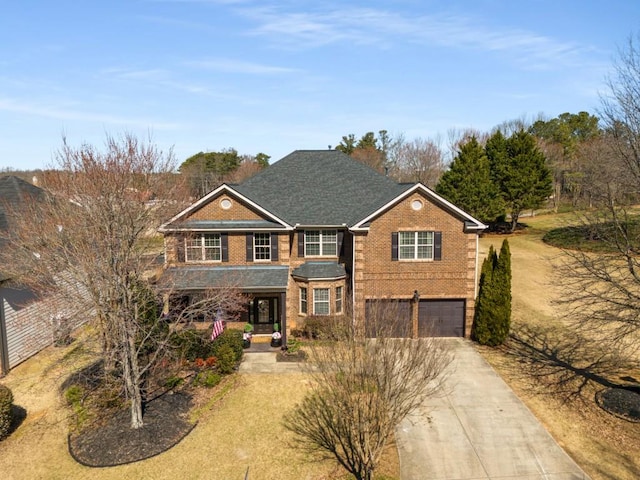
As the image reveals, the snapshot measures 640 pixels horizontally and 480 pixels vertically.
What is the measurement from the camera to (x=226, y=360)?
61.0ft

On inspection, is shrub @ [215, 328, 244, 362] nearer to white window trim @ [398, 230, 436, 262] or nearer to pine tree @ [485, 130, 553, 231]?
white window trim @ [398, 230, 436, 262]

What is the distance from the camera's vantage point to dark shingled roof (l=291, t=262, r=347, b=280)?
22719 mm

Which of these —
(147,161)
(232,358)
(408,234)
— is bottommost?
(232,358)

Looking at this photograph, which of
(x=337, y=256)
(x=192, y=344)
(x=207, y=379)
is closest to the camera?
(x=207, y=379)

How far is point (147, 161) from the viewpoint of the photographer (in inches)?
660

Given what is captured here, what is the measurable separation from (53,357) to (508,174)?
48.5 metres

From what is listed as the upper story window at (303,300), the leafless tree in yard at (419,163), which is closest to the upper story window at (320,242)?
the upper story window at (303,300)

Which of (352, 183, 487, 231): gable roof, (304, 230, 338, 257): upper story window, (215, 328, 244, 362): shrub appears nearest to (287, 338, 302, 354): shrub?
(215, 328, 244, 362): shrub

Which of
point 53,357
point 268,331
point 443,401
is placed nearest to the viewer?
point 443,401

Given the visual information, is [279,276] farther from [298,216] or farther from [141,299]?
[141,299]

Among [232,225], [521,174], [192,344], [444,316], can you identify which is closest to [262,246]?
[232,225]

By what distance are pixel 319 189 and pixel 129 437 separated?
16770 millimetres

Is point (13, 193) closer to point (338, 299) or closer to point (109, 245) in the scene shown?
point (109, 245)

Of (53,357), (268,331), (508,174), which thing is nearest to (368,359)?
(268,331)
